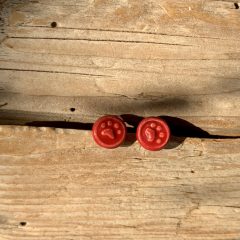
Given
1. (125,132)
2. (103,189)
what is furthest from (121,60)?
(103,189)

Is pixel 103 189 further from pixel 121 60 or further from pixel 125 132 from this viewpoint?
pixel 121 60

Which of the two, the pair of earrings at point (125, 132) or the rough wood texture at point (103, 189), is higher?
the pair of earrings at point (125, 132)

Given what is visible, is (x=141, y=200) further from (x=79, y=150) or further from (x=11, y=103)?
(x=11, y=103)

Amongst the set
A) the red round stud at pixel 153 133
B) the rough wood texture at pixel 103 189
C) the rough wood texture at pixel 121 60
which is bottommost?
the rough wood texture at pixel 103 189

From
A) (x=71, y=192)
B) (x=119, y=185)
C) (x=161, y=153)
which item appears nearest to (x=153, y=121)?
(x=161, y=153)

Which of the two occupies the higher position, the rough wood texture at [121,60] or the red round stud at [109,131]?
the rough wood texture at [121,60]

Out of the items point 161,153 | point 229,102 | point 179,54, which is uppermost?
point 179,54

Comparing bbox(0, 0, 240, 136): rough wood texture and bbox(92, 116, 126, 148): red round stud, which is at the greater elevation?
bbox(0, 0, 240, 136): rough wood texture
